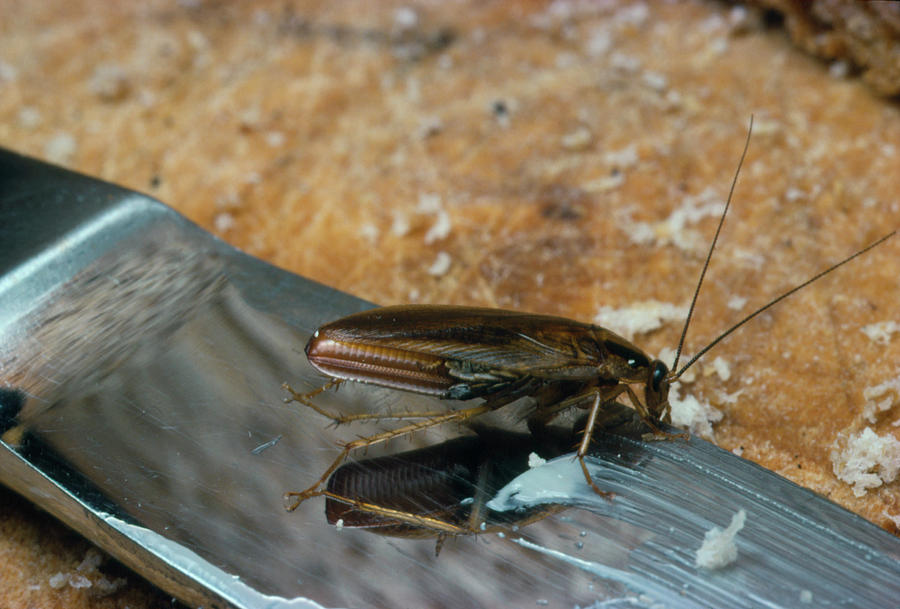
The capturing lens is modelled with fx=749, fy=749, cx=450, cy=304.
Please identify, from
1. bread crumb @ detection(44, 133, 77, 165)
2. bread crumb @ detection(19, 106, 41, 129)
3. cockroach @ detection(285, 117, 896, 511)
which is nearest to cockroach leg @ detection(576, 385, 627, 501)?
cockroach @ detection(285, 117, 896, 511)

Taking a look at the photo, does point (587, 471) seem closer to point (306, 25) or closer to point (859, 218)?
point (859, 218)

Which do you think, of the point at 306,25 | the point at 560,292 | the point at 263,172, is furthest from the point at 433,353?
the point at 306,25

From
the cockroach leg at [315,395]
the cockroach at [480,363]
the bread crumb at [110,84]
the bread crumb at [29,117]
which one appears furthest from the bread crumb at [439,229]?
the bread crumb at [29,117]

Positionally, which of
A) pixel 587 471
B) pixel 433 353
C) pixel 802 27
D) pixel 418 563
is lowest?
pixel 418 563

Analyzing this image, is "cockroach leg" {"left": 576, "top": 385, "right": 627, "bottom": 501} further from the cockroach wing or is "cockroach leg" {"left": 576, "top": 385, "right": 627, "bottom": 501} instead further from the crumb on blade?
the crumb on blade

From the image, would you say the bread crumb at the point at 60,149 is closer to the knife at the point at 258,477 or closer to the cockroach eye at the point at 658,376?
the knife at the point at 258,477

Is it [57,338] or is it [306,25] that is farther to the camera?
[306,25]
